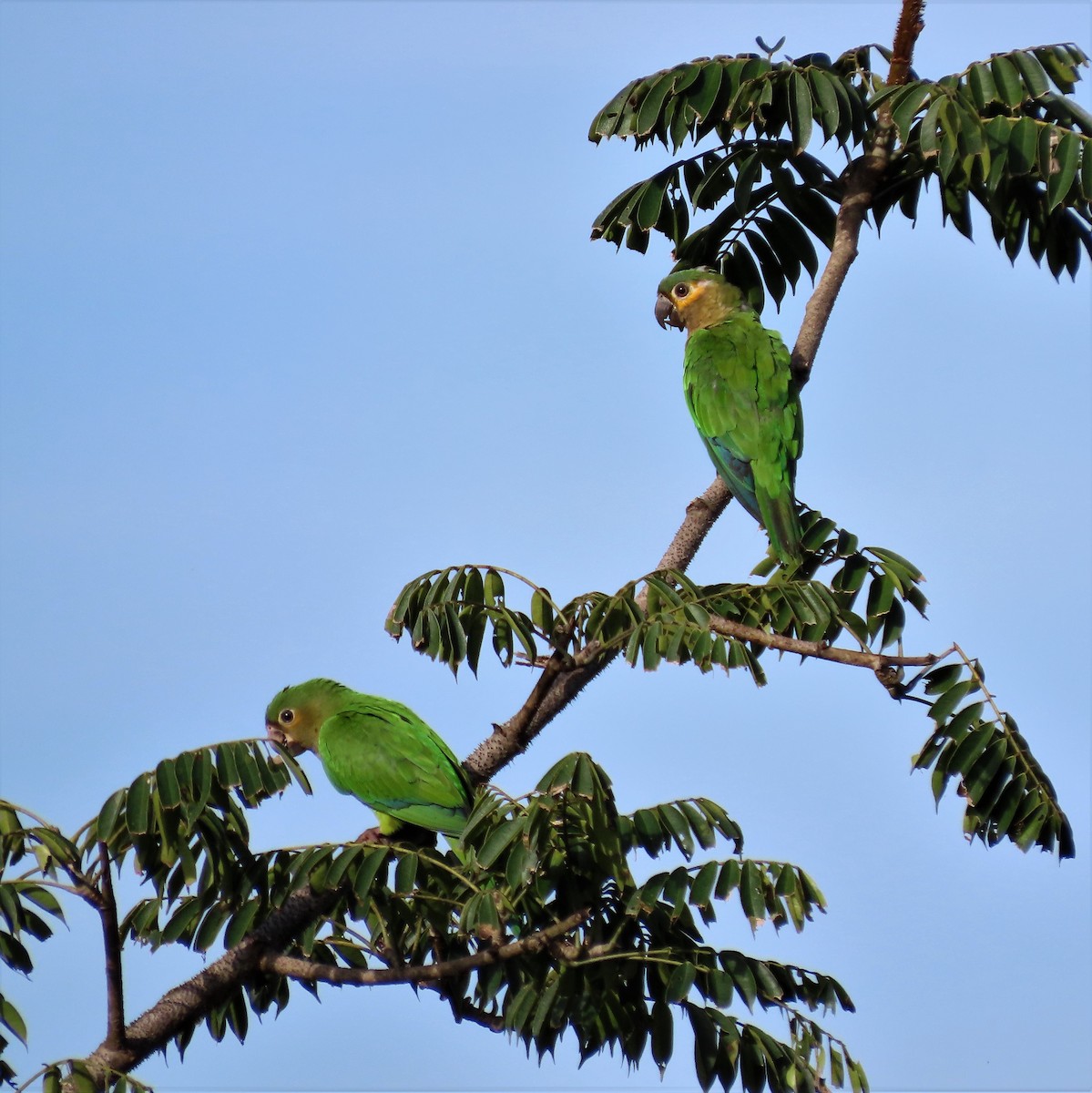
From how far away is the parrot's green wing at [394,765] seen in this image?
5805mm

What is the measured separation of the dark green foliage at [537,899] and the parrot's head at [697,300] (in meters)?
3.58

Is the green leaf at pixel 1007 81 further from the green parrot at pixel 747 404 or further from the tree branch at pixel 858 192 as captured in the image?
the green parrot at pixel 747 404

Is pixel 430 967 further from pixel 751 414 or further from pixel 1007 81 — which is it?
pixel 1007 81

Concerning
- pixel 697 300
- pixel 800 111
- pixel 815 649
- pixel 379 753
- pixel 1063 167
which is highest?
pixel 697 300

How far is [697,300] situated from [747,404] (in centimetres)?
118

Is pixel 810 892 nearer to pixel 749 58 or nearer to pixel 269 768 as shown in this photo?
pixel 269 768

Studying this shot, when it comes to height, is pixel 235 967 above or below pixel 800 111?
below

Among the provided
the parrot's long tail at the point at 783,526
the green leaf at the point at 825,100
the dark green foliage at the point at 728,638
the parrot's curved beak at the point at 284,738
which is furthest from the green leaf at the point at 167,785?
the green leaf at the point at 825,100

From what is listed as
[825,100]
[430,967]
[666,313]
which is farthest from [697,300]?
[430,967]

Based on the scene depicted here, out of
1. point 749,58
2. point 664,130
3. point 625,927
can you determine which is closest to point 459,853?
point 625,927

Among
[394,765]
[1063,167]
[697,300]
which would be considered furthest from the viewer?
[697,300]

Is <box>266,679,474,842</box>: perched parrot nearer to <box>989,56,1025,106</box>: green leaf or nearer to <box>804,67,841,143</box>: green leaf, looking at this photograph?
<box>804,67,841,143</box>: green leaf

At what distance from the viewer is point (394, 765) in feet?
19.8

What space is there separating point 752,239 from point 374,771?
11.0 feet
